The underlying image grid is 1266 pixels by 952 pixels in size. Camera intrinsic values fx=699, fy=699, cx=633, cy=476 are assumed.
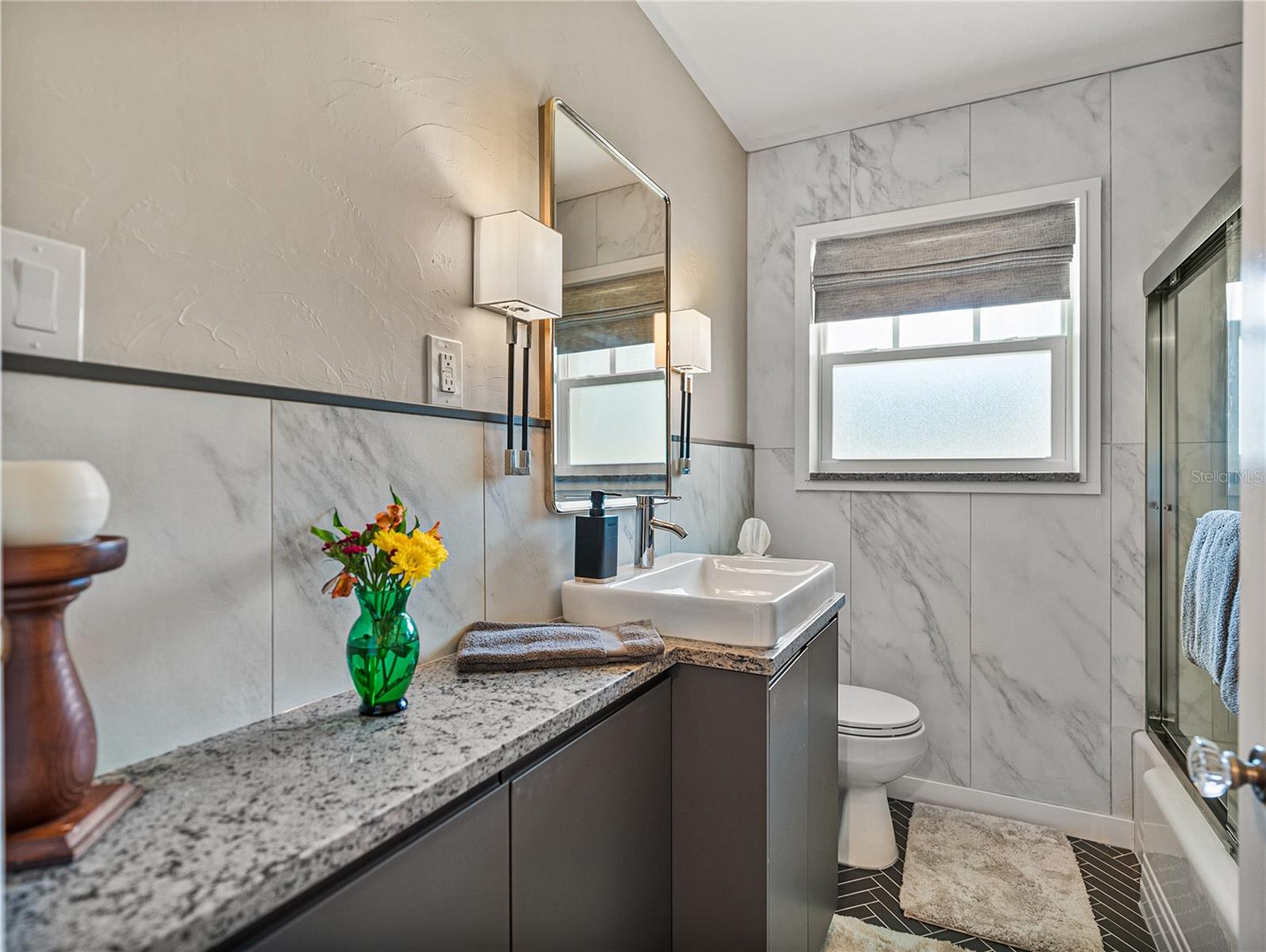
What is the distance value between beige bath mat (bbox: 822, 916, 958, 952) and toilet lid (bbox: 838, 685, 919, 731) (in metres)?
0.52

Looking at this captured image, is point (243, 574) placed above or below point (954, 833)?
above

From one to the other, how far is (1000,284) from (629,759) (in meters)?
2.16

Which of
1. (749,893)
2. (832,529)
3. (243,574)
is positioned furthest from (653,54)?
(749,893)

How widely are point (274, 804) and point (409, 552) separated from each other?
339 millimetres

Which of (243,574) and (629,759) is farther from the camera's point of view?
(629,759)

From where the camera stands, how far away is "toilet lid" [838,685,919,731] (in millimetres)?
2139

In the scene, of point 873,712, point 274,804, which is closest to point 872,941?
point 873,712

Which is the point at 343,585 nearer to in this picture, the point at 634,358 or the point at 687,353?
the point at 634,358

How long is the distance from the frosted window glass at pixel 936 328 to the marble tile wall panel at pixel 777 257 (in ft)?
1.42

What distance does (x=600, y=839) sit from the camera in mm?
1132

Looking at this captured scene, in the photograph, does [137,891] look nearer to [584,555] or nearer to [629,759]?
[629,759]

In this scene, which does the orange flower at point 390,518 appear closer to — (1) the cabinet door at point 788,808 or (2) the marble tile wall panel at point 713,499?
(1) the cabinet door at point 788,808

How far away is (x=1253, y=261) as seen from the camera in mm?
837

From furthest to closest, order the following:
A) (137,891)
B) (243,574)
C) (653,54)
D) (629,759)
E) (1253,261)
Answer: (653,54) → (629,759) → (243,574) → (1253,261) → (137,891)
